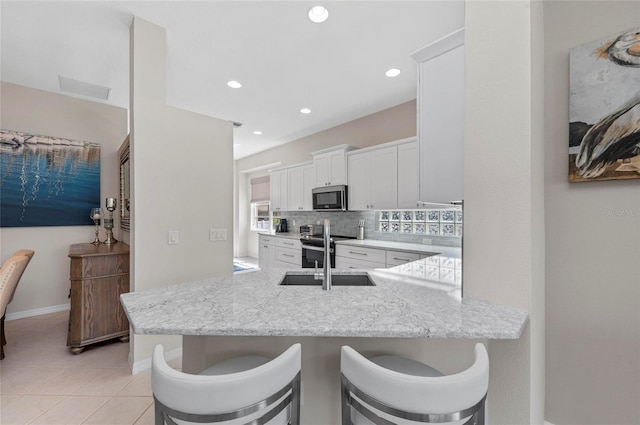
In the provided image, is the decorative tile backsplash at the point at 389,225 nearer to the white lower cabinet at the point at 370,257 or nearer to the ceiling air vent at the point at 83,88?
the white lower cabinet at the point at 370,257

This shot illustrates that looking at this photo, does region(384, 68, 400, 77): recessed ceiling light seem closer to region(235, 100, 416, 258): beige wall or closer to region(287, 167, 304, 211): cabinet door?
region(235, 100, 416, 258): beige wall

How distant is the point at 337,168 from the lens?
4.32 meters

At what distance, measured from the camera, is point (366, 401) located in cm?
85

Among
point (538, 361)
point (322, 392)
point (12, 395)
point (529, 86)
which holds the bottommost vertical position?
point (12, 395)

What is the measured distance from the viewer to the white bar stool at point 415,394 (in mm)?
763

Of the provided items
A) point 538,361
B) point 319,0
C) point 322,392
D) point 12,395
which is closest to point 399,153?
point 319,0

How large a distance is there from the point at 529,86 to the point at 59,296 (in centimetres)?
510

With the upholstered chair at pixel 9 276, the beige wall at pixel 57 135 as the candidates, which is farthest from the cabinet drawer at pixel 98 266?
the beige wall at pixel 57 135

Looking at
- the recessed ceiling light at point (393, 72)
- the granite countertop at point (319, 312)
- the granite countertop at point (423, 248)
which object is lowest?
the granite countertop at point (423, 248)

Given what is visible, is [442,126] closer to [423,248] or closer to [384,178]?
[423,248]

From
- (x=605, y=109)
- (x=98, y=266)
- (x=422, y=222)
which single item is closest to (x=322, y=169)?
(x=422, y=222)

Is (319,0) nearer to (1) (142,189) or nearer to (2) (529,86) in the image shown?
(2) (529,86)

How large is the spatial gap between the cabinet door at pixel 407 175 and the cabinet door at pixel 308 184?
5.66 feet

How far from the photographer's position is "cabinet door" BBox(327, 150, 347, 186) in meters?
4.21
